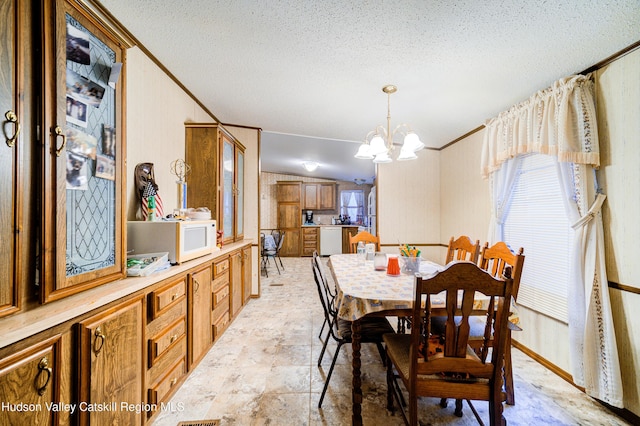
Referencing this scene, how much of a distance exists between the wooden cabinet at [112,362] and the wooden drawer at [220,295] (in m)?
0.94

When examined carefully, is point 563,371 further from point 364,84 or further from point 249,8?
point 249,8

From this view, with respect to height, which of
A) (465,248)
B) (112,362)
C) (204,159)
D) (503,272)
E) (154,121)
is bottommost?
(112,362)

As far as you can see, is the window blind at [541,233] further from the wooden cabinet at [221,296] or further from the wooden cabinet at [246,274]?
the wooden cabinet at [246,274]

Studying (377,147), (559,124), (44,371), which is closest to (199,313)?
(44,371)

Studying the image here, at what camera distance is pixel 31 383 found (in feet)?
2.69

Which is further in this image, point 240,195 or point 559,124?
point 240,195

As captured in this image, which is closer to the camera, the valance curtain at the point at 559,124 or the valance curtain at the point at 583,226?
the valance curtain at the point at 583,226

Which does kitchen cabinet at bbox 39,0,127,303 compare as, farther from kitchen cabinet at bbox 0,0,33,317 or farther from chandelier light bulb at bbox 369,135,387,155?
chandelier light bulb at bbox 369,135,387,155

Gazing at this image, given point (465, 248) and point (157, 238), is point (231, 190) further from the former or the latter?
point (465, 248)

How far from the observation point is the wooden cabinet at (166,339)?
1.42 m

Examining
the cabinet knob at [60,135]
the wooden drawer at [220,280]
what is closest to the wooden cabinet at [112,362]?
the cabinet knob at [60,135]

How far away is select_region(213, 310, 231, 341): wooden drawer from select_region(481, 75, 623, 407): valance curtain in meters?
2.76

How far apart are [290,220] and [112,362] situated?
6.34 m

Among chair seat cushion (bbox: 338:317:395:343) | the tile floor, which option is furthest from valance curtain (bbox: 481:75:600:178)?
chair seat cushion (bbox: 338:317:395:343)
